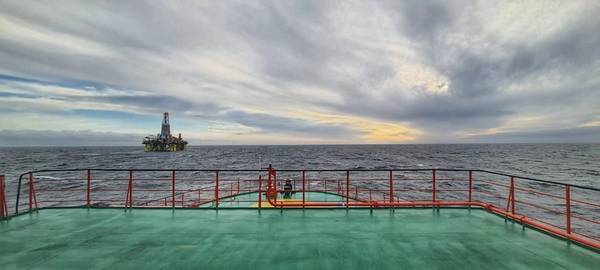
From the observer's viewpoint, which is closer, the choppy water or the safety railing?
the safety railing

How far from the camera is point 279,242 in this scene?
608 cm

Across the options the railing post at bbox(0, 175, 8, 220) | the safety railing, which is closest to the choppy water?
the safety railing

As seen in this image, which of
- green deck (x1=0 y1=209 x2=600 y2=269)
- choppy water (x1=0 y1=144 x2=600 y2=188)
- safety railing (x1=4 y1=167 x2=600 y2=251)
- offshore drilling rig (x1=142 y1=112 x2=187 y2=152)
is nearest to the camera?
green deck (x1=0 y1=209 x2=600 y2=269)

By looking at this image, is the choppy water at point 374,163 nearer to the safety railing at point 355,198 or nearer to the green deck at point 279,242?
the safety railing at point 355,198

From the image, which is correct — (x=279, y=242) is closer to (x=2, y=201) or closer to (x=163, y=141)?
(x=2, y=201)

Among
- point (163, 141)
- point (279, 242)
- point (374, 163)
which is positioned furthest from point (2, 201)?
point (163, 141)

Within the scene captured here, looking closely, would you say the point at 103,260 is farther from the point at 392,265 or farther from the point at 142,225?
the point at 392,265

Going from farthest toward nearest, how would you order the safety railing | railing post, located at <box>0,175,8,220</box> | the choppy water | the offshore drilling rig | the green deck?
1. the offshore drilling rig
2. the choppy water
3. the safety railing
4. railing post, located at <box>0,175,8,220</box>
5. the green deck

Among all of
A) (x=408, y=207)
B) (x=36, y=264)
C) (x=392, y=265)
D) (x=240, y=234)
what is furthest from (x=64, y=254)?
(x=408, y=207)

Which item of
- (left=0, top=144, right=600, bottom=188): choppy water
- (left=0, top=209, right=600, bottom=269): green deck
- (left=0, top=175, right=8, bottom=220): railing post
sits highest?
(left=0, top=175, right=8, bottom=220): railing post

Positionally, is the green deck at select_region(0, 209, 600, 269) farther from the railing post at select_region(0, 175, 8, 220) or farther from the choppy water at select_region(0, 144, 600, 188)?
the choppy water at select_region(0, 144, 600, 188)

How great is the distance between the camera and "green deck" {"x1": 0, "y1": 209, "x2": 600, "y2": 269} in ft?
16.8

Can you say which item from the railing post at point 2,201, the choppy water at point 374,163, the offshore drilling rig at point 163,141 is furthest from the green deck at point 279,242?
the offshore drilling rig at point 163,141

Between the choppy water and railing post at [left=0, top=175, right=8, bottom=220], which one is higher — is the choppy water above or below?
below
